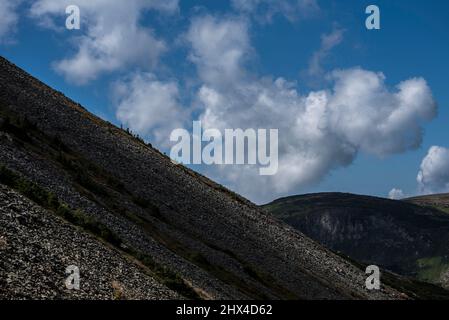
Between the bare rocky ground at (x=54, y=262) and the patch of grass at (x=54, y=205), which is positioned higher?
the patch of grass at (x=54, y=205)

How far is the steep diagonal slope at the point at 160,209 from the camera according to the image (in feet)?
161

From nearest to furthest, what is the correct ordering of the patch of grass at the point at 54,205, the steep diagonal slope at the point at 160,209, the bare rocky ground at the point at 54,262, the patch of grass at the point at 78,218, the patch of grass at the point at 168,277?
the bare rocky ground at the point at 54,262, the patch of grass at the point at 168,277, the patch of grass at the point at 78,218, the patch of grass at the point at 54,205, the steep diagonal slope at the point at 160,209

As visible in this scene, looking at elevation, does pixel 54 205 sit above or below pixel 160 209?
below

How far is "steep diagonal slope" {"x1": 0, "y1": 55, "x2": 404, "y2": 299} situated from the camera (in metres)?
49.2

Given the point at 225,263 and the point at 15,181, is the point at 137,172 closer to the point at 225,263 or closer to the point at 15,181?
the point at 225,263

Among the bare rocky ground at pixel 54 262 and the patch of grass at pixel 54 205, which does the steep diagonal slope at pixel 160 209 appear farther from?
the bare rocky ground at pixel 54 262

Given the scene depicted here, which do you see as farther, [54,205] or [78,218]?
[78,218]

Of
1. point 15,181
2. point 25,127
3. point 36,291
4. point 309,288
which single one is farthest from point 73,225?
point 309,288

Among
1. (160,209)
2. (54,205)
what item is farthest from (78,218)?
(160,209)

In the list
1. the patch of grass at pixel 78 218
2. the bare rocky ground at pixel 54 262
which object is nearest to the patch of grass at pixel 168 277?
the patch of grass at pixel 78 218

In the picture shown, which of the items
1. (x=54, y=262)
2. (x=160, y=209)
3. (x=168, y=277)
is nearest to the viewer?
(x=54, y=262)

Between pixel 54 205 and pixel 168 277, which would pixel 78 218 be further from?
pixel 168 277

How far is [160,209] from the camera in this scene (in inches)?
2623

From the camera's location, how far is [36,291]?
89.2 ft
